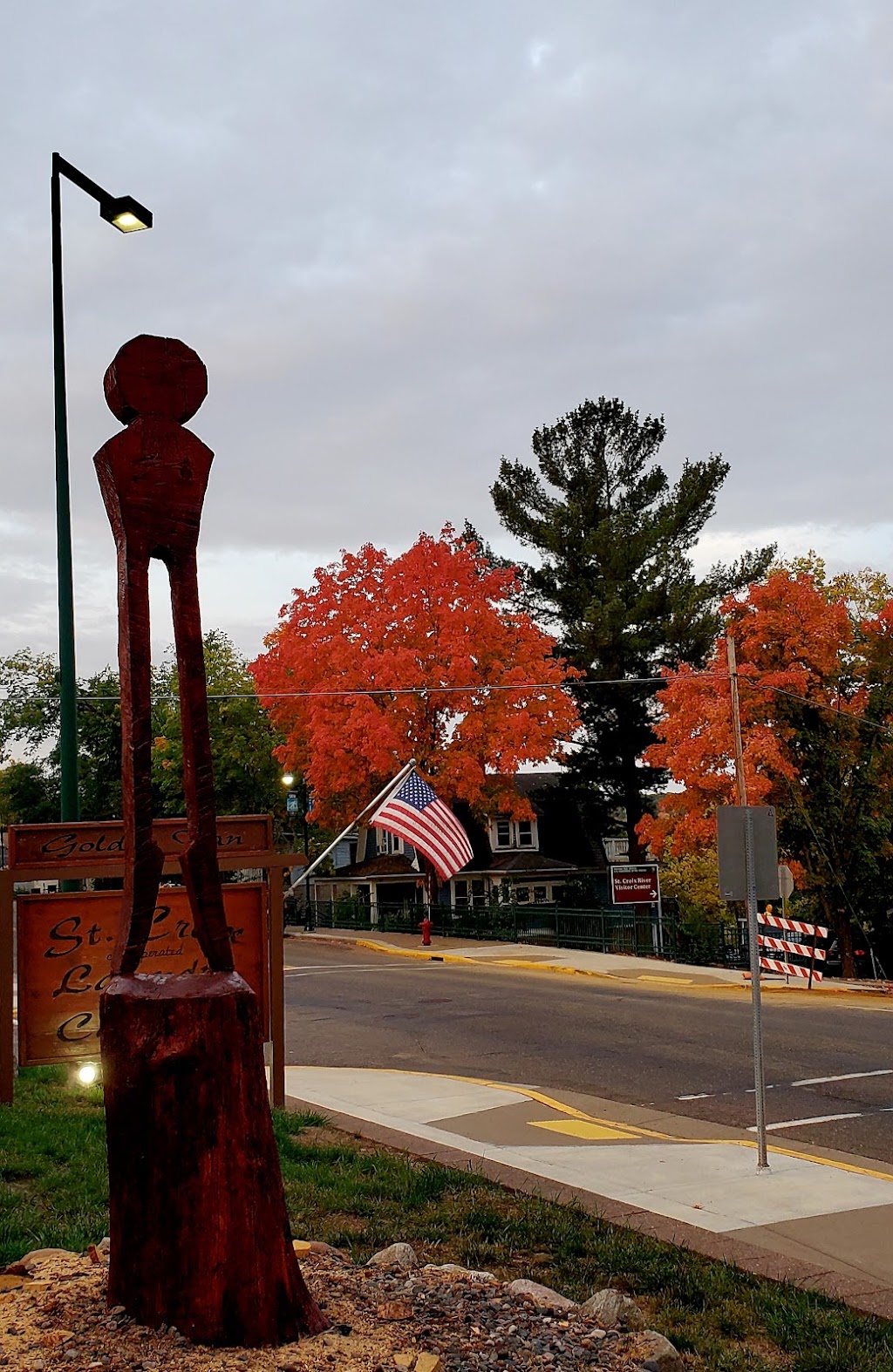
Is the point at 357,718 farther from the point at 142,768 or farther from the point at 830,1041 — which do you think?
the point at 142,768

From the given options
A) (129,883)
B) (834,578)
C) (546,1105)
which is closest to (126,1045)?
(129,883)

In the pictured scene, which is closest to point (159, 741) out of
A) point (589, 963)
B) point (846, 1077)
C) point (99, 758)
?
point (99, 758)

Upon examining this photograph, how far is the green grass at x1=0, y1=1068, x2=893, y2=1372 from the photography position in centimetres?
455

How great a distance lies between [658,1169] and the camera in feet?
25.3

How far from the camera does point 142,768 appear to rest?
4.17 meters

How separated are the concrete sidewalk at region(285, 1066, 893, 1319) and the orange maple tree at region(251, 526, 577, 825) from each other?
2058cm

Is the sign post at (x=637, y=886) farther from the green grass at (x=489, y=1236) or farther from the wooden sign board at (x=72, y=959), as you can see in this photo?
the green grass at (x=489, y=1236)

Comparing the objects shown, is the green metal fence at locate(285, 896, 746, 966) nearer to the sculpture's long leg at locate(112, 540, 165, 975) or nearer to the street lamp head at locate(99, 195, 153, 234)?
the street lamp head at locate(99, 195, 153, 234)

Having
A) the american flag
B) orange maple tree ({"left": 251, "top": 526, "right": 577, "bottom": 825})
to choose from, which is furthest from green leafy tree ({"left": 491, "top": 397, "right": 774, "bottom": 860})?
the american flag

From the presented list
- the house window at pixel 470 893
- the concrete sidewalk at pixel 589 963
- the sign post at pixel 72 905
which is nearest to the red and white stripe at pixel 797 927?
the concrete sidewalk at pixel 589 963

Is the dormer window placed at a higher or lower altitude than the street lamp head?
lower

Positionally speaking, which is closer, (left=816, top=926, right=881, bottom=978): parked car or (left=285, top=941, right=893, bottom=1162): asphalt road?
(left=285, top=941, right=893, bottom=1162): asphalt road

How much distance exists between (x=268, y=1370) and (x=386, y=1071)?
885 centimetres

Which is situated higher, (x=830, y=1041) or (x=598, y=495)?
(x=598, y=495)
